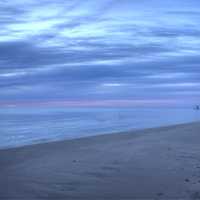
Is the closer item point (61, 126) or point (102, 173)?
point (102, 173)

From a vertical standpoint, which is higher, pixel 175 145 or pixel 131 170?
pixel 131 170

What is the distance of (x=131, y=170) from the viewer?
34.7ft

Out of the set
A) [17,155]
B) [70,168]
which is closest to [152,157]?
[70,168]

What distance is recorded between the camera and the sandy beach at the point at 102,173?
824 cm

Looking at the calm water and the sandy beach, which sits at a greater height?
the sandy beach

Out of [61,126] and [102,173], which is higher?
[102,173]

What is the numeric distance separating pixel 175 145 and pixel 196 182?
709 centimetres

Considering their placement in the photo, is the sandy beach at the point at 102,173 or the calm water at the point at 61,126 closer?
the sandy beach at the point at 102,173

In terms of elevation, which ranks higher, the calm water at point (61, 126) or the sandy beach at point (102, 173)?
the sandy beach at point (102, 173)

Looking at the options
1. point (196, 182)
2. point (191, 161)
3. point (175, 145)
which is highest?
point (196, 182)

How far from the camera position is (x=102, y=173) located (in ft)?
33.1

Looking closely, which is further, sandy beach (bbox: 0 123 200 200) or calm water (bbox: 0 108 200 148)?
calm water (bbox: 0 108 200 148)

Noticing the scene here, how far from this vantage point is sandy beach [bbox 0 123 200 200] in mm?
8242

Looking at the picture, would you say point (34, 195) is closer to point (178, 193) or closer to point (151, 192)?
point (151, 192)
